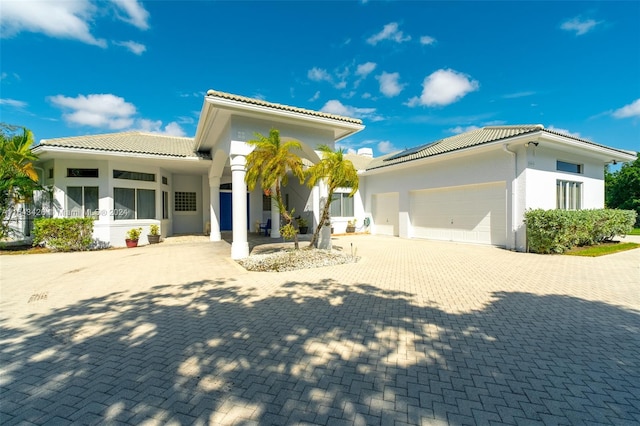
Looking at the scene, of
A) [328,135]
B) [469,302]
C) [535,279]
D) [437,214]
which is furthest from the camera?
[437,214]

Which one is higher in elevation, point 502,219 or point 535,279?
point 502,219

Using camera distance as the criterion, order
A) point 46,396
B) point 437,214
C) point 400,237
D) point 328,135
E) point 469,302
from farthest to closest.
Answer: point 400,237 → point 437,214 → point 328,135 → point 469,302 → point 46,396

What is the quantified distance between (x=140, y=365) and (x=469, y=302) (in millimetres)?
5175

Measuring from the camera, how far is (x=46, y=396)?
2738mm

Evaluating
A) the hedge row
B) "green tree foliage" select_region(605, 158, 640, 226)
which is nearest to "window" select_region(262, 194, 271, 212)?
the hedge row

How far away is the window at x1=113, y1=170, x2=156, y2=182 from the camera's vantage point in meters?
13.2

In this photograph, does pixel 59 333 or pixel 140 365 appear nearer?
pixel 140 365

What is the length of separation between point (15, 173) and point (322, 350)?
1505cm

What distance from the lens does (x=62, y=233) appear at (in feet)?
38.7

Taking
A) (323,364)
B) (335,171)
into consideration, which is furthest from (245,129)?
(323,364)

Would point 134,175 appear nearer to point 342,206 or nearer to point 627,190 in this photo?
point 342,206

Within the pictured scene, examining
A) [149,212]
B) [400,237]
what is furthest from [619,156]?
[149,212]

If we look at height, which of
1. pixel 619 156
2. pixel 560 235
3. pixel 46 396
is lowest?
pixel 46 396

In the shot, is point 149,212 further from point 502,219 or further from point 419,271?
point 502,219
